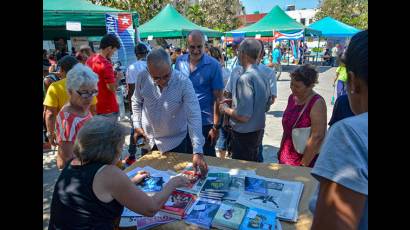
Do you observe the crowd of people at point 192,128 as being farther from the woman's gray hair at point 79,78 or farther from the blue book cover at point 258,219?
the blue book cover at point 258,219

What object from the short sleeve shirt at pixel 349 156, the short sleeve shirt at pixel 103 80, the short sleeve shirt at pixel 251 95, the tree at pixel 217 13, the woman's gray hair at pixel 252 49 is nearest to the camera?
the short sleeve shirt at pixel 349 156

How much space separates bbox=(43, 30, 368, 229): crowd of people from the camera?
819mm

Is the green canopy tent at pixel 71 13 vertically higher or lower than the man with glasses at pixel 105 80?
higher

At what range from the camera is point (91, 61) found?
4.29 m

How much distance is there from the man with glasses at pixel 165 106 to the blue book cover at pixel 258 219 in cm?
88

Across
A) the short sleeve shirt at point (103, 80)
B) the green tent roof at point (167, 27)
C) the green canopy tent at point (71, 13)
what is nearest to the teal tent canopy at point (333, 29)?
the green tent roof at point (167, 27)

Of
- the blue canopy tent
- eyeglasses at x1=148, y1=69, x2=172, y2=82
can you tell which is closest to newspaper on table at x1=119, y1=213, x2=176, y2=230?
eyeglasses at x1=148, y1=69, x2=172, y2=82

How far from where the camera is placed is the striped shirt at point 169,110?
97.3 inches

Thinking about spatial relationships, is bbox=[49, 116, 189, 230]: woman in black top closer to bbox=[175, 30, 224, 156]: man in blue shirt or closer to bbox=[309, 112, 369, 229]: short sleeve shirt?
bbox=[309, 112, 369, 229]: short sleeve shirt

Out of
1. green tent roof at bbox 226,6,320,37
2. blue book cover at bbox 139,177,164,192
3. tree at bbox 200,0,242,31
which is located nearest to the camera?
blue book cover at bbox 139,177,164,192

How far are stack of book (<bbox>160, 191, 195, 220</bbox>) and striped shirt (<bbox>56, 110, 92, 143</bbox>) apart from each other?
993mm
